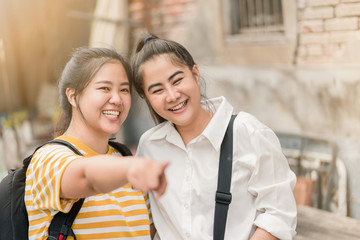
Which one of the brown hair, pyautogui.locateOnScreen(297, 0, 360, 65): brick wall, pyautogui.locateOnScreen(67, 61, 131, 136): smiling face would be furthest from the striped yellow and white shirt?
pyautogui.locateOnScreen(297, 0, 360, 65): brick wall

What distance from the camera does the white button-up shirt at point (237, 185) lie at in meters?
1.68

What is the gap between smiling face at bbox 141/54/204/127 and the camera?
5.71 ft

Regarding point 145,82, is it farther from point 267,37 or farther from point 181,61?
point 267,37

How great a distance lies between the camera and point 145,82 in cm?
179

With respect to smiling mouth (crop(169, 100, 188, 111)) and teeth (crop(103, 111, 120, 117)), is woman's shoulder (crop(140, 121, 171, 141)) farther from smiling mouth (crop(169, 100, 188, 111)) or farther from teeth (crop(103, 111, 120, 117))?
teeth (crop(103, 111, 120, 117))

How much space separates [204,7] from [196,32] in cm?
28

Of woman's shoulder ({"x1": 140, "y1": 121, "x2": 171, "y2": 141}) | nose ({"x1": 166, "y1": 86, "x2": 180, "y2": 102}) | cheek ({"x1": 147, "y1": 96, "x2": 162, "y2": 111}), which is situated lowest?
woman's shoulder ({"x1": 140, "y1": 121, "x2": 171, "y2": 141})

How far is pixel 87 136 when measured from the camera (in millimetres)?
1723

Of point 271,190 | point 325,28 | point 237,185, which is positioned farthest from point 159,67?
point 325,28

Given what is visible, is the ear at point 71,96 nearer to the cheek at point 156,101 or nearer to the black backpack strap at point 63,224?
the cheek at point 156,101

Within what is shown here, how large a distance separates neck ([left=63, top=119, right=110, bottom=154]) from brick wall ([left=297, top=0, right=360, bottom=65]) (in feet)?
6.91

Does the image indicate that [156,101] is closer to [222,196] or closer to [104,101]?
[104,101]

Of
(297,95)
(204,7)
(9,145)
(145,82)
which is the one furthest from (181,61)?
(9,145)

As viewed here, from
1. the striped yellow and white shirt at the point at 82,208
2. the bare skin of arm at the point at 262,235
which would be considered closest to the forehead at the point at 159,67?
the striped yellow and white shirt at the point at 82,208
